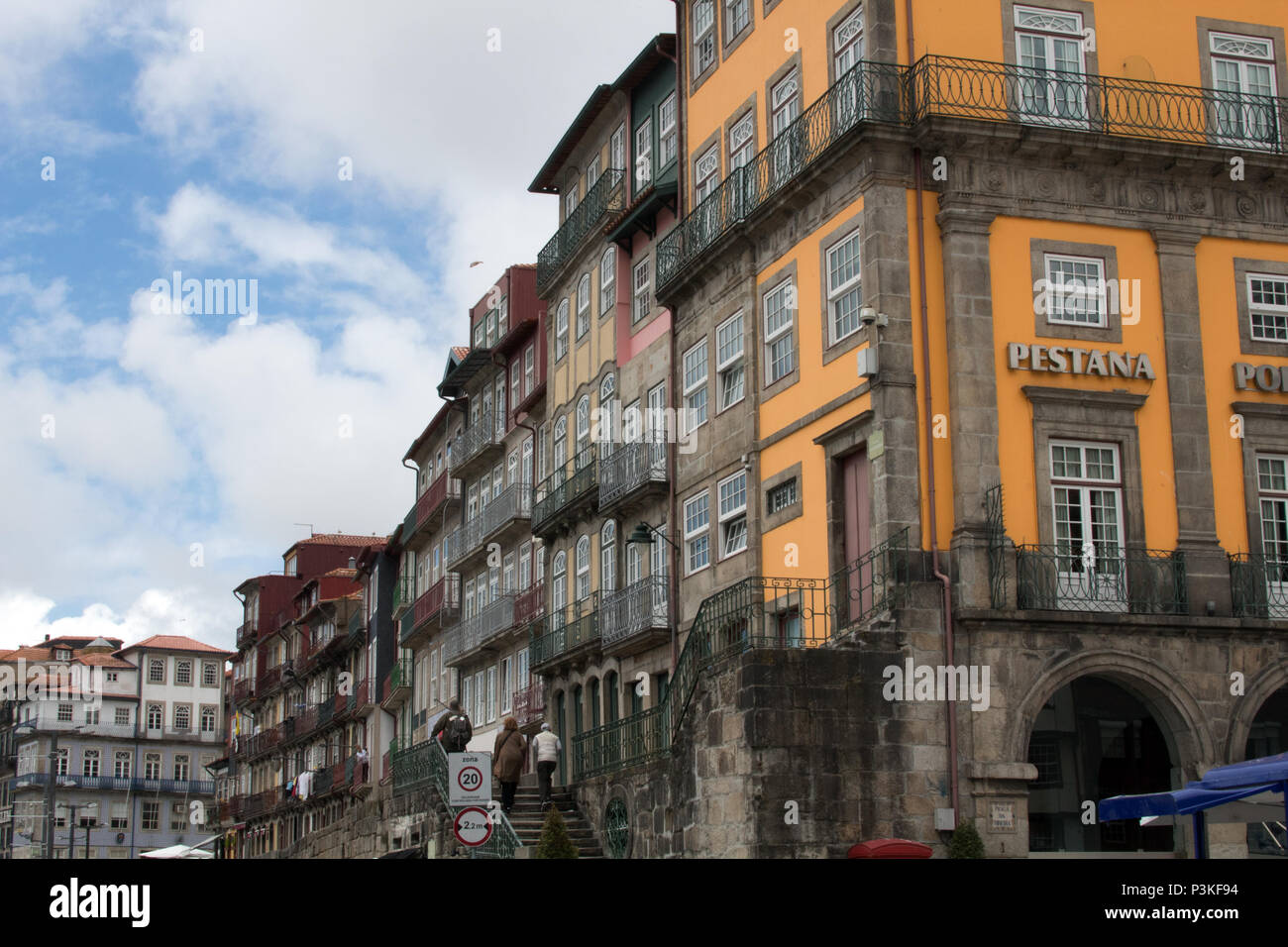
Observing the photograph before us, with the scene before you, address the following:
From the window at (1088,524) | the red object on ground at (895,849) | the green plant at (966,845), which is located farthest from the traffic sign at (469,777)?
the window at (1088,524)

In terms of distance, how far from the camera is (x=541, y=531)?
1423 inches

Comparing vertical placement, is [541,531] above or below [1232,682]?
above

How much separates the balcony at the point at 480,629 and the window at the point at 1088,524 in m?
18.3

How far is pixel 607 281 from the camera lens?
33844 millimetres

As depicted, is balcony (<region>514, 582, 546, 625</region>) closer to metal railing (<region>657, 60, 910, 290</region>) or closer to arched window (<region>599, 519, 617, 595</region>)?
arched window (<region>599, 519, 617, 595</region>)

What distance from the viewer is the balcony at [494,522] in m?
39.0

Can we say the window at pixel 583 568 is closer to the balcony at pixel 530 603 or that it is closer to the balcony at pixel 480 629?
the balcony at pixel 530 603

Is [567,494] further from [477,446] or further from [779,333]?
[779,333]

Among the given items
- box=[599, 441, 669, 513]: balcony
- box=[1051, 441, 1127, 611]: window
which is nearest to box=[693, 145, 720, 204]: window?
box=[599, 441, 669, 513]: balcony

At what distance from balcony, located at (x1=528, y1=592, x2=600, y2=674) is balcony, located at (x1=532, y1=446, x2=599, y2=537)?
71.9 inches

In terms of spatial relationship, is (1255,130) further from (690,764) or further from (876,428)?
(690,764)
